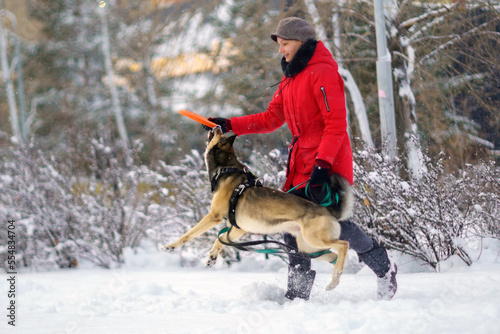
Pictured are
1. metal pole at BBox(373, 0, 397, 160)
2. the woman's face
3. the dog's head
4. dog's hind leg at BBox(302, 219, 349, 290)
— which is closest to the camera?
dog's hind leg at BBox(302, 219, 349, 290)

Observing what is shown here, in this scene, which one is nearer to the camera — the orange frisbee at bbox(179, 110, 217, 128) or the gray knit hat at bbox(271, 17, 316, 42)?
the gray knit hat at bbox(271, 17, 316, 42)

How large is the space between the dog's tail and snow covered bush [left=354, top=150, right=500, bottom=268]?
1.54m

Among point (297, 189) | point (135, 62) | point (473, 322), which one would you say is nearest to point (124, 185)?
point (297, 189)

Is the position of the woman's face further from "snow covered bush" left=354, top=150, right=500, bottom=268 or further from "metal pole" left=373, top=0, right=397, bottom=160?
"metal pole" left=373, top=0, right=397, bottom=160

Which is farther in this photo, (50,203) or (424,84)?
(424,84)

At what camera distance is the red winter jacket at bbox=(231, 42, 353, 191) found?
2693 millimetres

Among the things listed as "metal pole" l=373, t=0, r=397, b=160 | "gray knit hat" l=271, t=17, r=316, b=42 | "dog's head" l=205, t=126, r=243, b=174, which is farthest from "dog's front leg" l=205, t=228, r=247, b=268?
"metal pole" l=373, t=0, r=397, b=160

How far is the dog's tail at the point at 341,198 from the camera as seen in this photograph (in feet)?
9.30

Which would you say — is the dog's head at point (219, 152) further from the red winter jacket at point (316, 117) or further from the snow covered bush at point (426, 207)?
the snow covered bush at point (426, 207)

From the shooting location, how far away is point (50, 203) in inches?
239

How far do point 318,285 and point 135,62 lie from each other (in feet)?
60.7

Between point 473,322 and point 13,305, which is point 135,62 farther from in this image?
point 473,322

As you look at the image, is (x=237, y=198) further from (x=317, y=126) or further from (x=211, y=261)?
(x=317, y=126)

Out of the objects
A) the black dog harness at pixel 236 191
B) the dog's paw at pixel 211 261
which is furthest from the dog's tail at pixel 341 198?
the dog's paw at pixel 211 261
